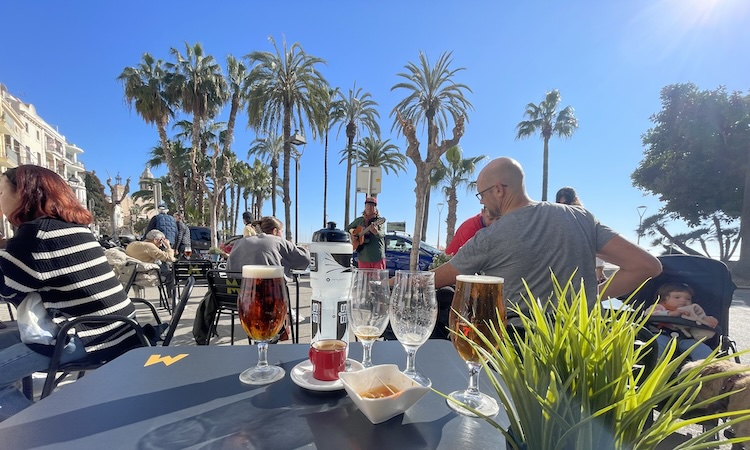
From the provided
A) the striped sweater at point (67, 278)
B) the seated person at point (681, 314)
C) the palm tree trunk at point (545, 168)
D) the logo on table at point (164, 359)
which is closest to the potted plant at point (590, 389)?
the logo on table at point (164, 359)

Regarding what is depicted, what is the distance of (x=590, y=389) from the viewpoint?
48cm

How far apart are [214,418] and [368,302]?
1.61ft

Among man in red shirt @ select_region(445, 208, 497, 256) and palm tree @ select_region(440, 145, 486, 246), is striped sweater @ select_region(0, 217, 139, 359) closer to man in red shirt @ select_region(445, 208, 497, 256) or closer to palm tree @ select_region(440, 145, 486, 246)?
man in red shirt @ select_region(445, 208, 497, 256)

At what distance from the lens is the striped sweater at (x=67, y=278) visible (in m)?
1.73

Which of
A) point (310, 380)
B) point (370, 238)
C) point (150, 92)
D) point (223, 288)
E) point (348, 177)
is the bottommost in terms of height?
point (223, 288)

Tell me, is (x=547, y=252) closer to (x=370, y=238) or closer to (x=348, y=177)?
(x=370, y=238)

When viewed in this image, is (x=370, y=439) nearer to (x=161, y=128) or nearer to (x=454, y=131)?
(x=454, y=131)

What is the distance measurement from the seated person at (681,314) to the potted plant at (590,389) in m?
2.39

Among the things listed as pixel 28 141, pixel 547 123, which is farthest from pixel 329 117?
pixel 28 141

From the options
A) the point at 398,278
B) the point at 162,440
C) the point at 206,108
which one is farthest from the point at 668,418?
the point at 206,108

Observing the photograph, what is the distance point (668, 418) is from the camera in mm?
440

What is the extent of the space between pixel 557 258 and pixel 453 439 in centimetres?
149

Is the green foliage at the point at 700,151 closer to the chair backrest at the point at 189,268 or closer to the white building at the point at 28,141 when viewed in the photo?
the chair backrest at the point at 189,268

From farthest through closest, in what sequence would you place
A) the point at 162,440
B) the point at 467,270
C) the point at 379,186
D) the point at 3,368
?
the point at 379,186 < the point at 467,270 < the point at 3,368 < the point at 162,440
